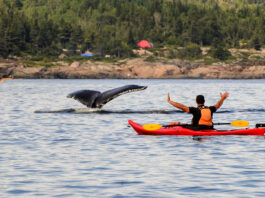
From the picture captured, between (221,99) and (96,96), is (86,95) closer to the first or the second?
(96,96)

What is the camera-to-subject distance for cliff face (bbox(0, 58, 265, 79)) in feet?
581

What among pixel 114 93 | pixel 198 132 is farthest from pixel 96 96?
pixel 198 132

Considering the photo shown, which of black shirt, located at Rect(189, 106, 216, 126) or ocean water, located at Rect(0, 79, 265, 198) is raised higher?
black shirt, located at Rect(189, 106, 216, 126)

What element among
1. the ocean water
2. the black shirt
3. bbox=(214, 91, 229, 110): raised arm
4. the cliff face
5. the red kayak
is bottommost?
the ocean water

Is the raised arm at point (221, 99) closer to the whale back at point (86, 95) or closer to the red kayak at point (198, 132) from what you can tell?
the red kayak at point (198, 132)

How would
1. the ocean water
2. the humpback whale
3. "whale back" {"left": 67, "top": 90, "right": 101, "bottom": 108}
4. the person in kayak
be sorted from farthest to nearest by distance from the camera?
"whale back" {"left": 67, "top": 90, "right": 101, "bottom": 108}, the humpback whale, the person in kayak, the ocean water

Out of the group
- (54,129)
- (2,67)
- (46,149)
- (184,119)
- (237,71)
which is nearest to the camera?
(46,149)

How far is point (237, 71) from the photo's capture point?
183000 millimetres

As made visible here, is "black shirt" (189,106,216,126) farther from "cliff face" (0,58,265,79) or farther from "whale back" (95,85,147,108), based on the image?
"cliff face" (0,58,265,79)

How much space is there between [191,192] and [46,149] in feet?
31.1

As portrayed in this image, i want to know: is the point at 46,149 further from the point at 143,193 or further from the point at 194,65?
the point at 194,65

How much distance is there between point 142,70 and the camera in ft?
584

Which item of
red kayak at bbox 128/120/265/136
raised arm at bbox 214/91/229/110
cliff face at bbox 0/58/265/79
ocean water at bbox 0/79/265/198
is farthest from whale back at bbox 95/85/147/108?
cliff face at bbox 0/58/265/79

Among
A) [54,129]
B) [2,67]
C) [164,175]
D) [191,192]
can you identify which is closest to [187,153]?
[164,175]
